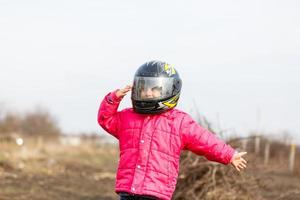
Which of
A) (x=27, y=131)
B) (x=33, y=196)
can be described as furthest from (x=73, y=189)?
(x=27, y=131)

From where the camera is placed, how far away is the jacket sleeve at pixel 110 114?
20.0 ft

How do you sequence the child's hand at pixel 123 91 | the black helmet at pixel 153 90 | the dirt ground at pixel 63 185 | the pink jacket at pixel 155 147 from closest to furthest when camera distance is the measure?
the pink jacket at pixel 155 147, the black helmet at pixel 153 90, the child's hand at pixel 123 91, the dirt ground at pixel 63 185

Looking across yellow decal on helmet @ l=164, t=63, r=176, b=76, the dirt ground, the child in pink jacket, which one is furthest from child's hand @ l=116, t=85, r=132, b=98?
the dirt ground

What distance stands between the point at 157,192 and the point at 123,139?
587 mm

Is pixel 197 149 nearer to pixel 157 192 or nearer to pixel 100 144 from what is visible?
pixel 157 192

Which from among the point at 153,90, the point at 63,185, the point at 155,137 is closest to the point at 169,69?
the point at 153,90

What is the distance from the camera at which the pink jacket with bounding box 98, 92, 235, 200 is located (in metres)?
5.75

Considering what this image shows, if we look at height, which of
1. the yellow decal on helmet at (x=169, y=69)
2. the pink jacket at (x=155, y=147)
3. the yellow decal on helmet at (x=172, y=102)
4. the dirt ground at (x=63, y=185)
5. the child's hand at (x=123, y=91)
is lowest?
the dirt ground at (x=63, y=185)

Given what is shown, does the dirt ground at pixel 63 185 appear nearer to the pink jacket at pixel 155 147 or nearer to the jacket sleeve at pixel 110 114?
the pink jacket at pixel 155 147

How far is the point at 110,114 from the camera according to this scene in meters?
6.10

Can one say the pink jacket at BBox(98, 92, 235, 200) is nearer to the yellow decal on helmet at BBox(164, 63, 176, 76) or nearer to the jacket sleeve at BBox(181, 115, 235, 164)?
the jacket sleeve at BBox(181, 115, 235, 164)

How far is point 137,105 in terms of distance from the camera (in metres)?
5.90

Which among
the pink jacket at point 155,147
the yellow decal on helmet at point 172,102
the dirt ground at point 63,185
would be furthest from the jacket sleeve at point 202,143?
the dirt ground at point 63,185

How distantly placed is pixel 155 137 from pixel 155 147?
86mm
